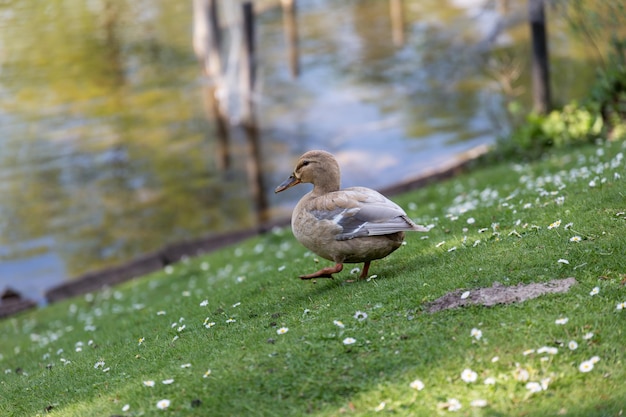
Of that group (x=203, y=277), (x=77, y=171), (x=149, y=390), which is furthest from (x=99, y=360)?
(x=77, y=171)

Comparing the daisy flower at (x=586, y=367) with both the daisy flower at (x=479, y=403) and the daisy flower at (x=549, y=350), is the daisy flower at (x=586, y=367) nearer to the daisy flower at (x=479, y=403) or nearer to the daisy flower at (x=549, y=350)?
the daisy flower at (x=549, y=350)

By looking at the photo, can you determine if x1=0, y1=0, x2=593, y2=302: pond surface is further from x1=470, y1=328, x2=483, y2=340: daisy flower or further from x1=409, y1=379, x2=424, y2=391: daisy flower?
x1=409, y1=379, x2=424, y2=391: daisy flower

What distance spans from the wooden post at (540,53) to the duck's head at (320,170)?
1425 centimetres

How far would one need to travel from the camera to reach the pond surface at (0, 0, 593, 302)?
994 inches

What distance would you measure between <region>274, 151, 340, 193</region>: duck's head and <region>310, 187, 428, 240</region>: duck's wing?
0.79 feet

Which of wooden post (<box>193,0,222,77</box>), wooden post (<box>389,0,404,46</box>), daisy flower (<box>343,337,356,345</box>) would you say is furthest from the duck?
wooden post (<box>389,0,404,46</box>)

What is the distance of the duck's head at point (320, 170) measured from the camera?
7945 mm

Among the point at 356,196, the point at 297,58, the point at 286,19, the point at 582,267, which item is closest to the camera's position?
the point at 582,267

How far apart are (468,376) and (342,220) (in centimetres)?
256

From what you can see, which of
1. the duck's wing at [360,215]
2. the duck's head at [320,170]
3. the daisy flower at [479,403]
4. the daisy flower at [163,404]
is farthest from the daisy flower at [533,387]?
the duck's head at [320,170]

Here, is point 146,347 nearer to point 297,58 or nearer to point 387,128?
point 387,128

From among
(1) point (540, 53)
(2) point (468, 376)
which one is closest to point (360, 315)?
(2) point (468, 376)

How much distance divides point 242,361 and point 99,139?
1093 inches

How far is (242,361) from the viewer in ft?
20.5
